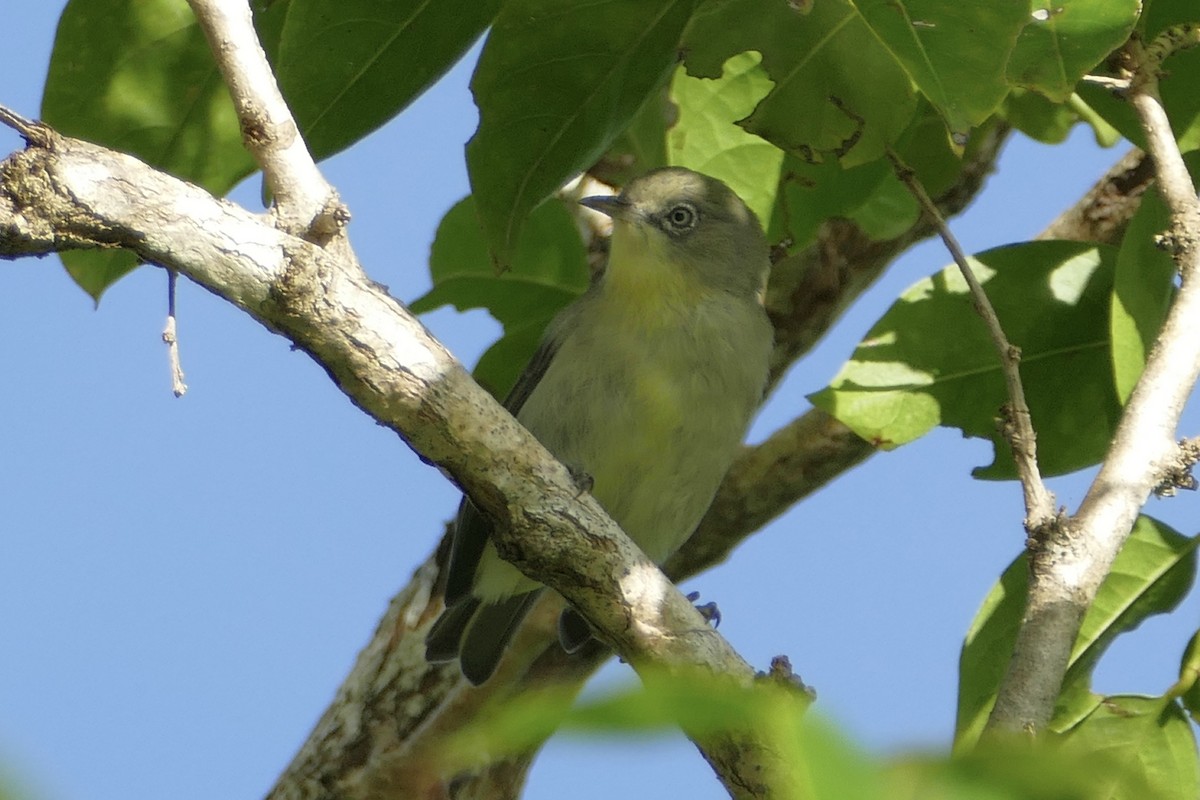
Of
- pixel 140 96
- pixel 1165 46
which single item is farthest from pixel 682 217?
pixel 1165 46

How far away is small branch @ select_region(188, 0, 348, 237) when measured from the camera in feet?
8.16

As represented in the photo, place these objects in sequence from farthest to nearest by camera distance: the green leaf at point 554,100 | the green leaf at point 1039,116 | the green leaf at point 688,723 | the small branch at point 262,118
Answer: the green leaf at point 1039,116 → the green leaf at point 554,100 → the small branch at point 262,118 → the green leaf at point 688,723

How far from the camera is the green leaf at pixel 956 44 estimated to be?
276 centimetres

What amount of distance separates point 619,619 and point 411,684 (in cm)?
230

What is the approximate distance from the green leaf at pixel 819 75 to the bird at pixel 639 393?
2.63ft

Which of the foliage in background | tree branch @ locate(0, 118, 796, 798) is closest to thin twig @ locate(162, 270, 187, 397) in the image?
tree branch @ locate(0, 118, 796, 798)

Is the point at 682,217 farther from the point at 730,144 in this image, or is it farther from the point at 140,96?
the point at 140,96

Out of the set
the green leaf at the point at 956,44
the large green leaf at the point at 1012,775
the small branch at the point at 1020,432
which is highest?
the green leaf at the point at 956,44

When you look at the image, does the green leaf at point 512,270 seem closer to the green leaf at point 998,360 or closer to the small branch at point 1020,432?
the green leaf at point 998,360

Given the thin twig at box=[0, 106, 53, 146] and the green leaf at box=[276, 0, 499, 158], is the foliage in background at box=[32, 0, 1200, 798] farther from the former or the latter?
the thin twig at box=[0, 106, 53, 146]

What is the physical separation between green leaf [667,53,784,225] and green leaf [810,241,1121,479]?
0.71 m

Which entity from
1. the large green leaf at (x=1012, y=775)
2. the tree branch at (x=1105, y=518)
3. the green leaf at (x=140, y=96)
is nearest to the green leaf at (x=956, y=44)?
the tree branch at (x=1105, y=518)

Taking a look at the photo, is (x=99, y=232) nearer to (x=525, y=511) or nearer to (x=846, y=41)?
(x=525, y=511)

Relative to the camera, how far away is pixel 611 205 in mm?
4867
